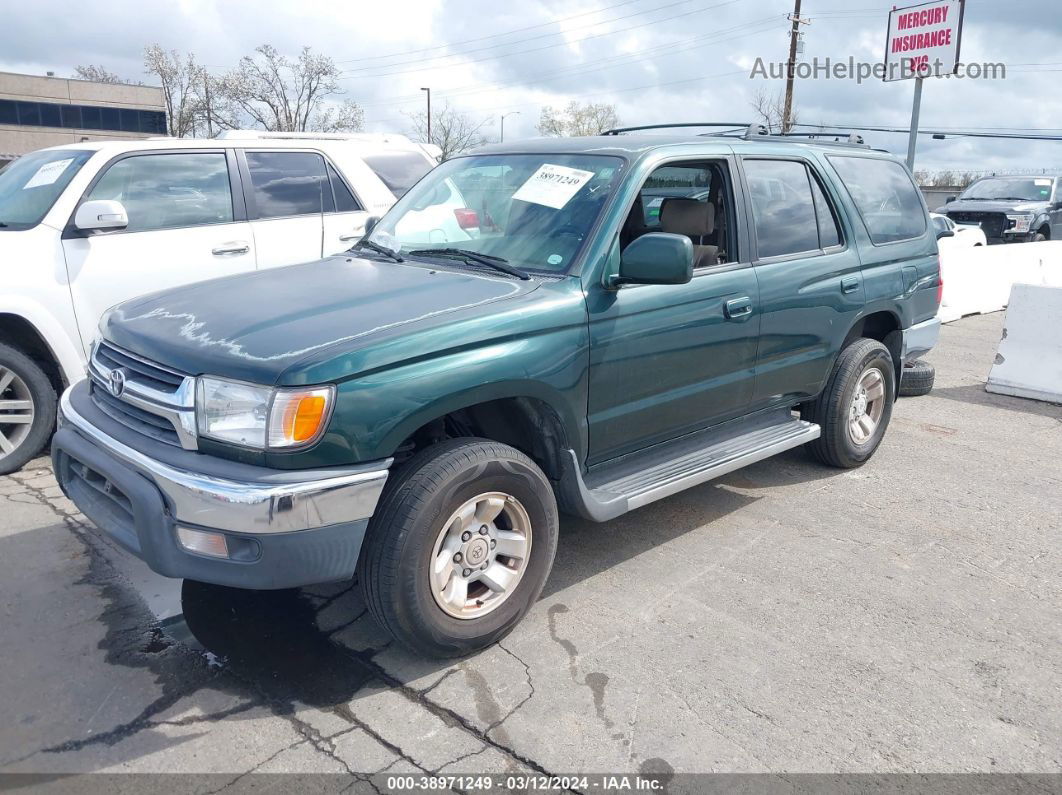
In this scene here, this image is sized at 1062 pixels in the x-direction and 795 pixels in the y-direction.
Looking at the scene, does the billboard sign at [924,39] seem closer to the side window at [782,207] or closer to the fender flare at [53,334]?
the side window at [782,207]

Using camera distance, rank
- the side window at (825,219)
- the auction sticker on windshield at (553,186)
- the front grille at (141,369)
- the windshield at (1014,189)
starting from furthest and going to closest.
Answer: the windshield at (1014,189) → the side window at (825,219) → the auction sticker on windshield at (553,186) → the front grille at (141,369)

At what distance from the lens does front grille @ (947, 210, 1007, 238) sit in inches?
706

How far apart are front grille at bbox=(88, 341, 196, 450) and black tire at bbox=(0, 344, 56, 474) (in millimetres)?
1832

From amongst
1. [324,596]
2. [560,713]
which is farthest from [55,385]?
[560,713]

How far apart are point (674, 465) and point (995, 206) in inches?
686

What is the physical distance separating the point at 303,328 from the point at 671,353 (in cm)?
166

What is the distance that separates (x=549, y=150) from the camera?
13.7 ft

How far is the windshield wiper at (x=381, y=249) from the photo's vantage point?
4035 millimetres

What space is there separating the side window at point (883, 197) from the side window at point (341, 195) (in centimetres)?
345

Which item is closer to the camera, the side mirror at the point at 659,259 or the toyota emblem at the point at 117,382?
the toyota emblem at the point at 117,382

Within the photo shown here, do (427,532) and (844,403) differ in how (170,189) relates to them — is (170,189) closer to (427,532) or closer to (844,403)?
(427,532)

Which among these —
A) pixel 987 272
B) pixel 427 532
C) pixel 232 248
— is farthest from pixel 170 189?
pixel 987 272

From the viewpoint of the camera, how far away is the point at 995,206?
18188 millimetres

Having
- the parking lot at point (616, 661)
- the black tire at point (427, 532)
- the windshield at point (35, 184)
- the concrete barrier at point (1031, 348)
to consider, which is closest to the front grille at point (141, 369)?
the black tire at point (427, 532)
